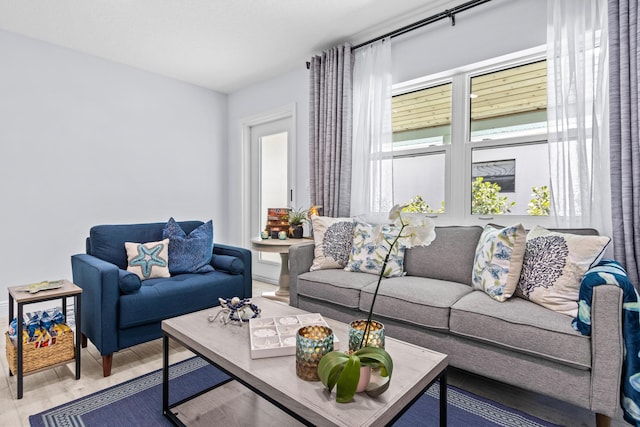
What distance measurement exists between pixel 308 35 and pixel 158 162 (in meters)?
2.26

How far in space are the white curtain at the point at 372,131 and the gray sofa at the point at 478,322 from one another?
72 cm

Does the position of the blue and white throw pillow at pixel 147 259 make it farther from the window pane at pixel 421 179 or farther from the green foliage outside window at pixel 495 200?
the window pane at pixel 421 179

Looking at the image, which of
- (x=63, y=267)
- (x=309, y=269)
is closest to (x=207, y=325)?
(x=309, y=269)

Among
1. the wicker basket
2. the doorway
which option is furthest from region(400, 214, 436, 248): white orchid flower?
the doorway

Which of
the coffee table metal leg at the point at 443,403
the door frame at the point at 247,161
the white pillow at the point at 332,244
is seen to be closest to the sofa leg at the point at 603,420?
the coffee table metal leg at the point at 443,403

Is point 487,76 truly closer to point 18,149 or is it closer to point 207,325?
point 207,325

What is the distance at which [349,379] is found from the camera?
94 cm

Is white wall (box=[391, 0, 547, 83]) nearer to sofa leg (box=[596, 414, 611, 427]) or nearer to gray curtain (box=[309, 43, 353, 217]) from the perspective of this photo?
gray curtain (box=[309, 43, 353, 217])

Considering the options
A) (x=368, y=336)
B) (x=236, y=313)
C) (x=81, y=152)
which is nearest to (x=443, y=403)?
(x=368, y=336)

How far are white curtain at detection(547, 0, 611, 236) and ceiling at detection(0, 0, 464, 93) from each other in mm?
833

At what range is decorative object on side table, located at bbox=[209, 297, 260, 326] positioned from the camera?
5.30ft

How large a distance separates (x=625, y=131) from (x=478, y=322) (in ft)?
4.47

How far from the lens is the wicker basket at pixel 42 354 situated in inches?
71.4

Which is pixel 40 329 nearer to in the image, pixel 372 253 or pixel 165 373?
pixel 165 373
